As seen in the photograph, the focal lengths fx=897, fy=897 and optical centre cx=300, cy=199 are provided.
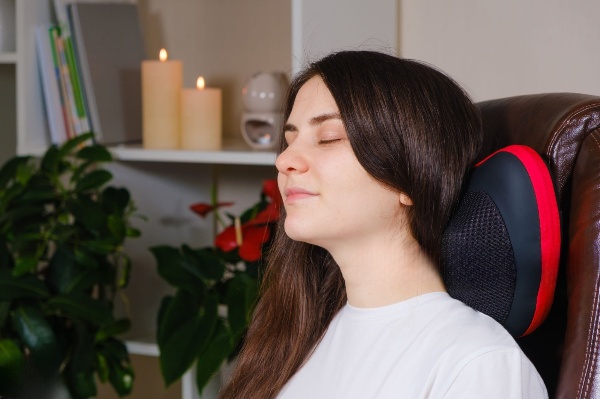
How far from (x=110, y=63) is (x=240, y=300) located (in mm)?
669

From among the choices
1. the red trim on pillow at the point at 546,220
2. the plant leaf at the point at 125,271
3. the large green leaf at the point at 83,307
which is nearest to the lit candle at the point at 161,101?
the plant leaf at the point at 125,271

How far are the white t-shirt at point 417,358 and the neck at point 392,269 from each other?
0.02 m

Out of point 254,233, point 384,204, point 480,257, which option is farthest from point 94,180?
point 480,257

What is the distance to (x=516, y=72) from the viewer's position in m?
1.87

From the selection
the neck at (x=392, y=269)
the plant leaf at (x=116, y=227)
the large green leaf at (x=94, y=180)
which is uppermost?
the neck at (x=392, y=269)

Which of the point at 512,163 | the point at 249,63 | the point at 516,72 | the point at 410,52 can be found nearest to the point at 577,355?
the point at 512,163

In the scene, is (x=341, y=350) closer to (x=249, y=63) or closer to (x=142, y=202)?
(x=142, y=202)

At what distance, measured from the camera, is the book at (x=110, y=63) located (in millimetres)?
1995

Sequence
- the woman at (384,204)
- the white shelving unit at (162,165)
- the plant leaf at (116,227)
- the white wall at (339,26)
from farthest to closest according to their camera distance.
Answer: the plant leaf at (116,227)
the white shelving unit at (162,165)
the white wall at (339,26)
the woman at (384,204)

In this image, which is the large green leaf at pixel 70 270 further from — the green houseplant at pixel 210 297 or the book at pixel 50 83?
the book at pixel 50 83

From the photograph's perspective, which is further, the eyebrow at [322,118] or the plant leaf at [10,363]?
the plant leaf at [10,363]

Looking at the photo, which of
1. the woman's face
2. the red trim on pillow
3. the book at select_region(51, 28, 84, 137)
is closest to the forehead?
the woman's face

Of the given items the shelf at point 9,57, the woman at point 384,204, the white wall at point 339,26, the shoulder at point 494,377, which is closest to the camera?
the shoulder at point 494,377

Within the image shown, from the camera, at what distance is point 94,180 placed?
195cm
